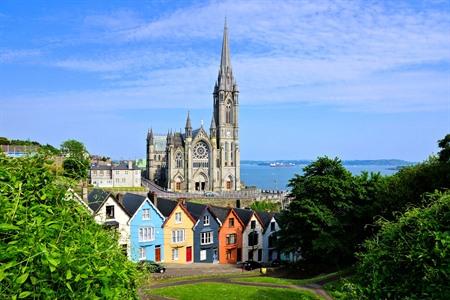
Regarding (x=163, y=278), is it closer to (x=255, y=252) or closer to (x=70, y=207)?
(x=255, y=252)

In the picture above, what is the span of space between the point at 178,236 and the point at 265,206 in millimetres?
48331

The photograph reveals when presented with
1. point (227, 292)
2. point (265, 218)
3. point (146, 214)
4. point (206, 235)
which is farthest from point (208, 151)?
point (227, 292)

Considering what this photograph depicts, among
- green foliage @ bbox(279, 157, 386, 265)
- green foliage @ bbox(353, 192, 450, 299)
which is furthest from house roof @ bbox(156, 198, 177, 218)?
green foliage @ bbox(353, 192, 450, 299)

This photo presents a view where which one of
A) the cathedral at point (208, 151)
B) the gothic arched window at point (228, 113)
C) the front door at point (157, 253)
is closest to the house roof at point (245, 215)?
the front door at point (157, 253)

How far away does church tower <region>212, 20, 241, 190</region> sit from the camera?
111188 mm

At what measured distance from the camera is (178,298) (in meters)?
22.8

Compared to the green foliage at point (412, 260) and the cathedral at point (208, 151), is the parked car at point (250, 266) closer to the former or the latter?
the green foliage at point (412, 260)

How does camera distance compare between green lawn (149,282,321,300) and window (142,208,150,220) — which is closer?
green lawn (149,282,321,300)

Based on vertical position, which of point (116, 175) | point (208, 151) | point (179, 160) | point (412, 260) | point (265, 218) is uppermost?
point (208, 151)

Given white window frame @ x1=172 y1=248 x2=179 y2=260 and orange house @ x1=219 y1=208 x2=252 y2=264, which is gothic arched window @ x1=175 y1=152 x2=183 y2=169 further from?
white window frame @ x1=172 y1=248 x2=179 y2=260

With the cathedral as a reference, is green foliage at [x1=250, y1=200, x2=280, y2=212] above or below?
below

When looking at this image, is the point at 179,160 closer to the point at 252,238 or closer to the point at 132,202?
the point at 252,238

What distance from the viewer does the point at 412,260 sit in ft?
26.5

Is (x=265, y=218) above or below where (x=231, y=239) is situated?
above
